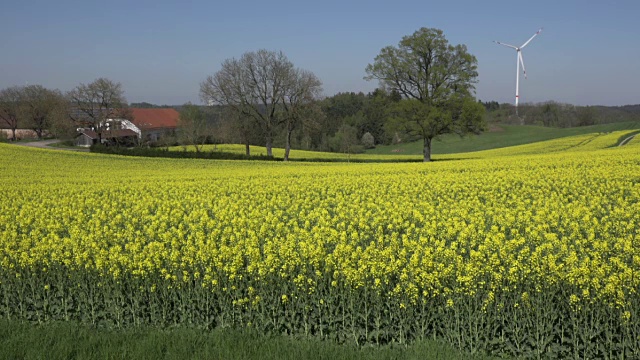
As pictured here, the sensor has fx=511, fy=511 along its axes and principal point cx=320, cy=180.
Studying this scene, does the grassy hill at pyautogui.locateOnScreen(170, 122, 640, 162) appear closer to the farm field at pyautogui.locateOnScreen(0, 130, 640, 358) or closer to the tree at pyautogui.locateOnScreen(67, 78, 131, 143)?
the tree at pyautogui.locateOnScreen(67, 78, 131, 143)

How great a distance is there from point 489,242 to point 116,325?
6565 mm

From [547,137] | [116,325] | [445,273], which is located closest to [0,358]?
[116,325]

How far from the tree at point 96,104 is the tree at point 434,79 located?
46.9 m

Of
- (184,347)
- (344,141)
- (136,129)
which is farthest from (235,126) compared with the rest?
(184,347)

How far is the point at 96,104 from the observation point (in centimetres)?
7938

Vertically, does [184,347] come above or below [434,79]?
below

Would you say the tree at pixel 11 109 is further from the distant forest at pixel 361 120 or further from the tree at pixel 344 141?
the tree at pixel 344 141

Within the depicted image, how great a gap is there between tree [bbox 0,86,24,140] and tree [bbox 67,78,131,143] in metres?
26.8

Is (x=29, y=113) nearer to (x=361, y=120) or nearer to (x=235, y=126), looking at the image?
(x=235, y=126)

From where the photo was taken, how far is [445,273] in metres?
7.84

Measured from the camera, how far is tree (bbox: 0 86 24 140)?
101 metres

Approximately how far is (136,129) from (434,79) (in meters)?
76.3

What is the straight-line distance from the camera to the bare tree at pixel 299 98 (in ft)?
197

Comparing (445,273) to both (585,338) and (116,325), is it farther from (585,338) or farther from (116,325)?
(116,325)
